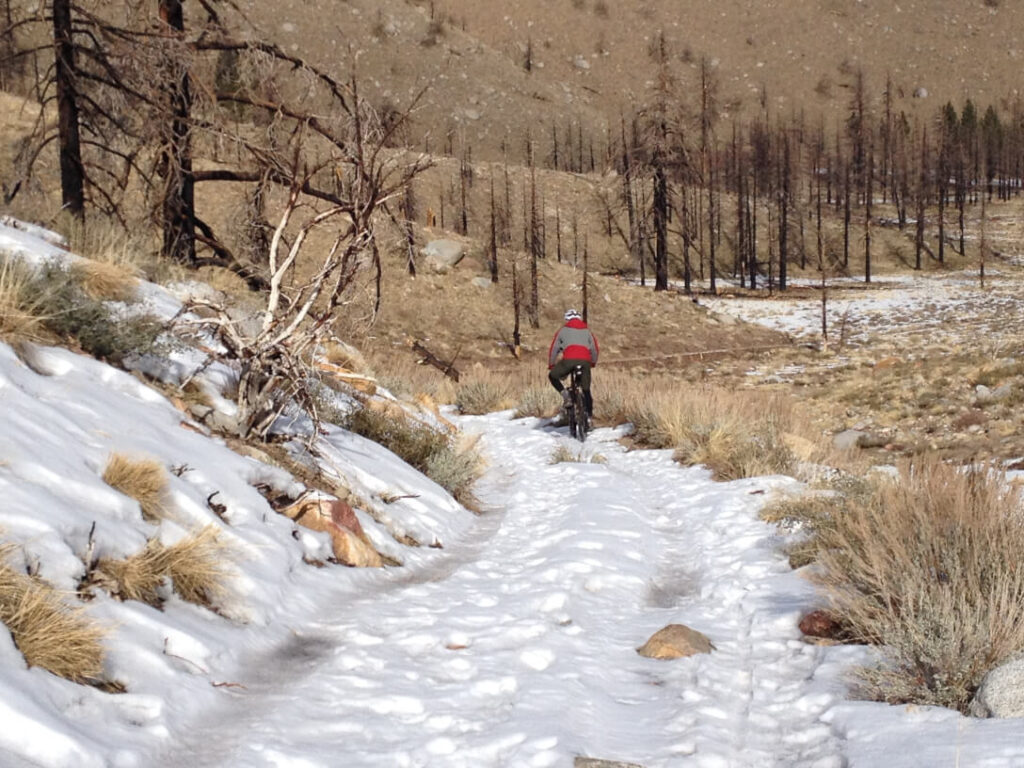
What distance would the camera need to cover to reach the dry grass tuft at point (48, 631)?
284 centimetres

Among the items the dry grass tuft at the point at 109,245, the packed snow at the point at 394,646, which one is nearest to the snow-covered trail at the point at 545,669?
the packed snow at the point at 394,646

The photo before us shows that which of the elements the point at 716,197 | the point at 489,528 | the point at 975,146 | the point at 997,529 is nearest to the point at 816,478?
the point at 489,528

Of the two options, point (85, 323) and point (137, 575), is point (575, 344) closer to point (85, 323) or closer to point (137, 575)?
point (85, 323)

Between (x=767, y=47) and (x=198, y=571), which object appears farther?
(x=767, y=47)

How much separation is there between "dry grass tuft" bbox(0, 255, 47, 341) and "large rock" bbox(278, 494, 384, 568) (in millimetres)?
1855

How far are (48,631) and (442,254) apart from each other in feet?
108

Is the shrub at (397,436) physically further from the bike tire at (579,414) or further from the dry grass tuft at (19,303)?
the bike tire at (579,414)

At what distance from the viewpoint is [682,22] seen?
12500cm

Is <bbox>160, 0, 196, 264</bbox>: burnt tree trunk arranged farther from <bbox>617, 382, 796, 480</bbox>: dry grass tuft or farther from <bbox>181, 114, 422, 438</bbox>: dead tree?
<bbox>617, 382, 796, 480</bbox>: dry grass tuft

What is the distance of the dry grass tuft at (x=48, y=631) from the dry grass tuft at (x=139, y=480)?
112 cm

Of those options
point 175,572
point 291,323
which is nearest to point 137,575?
point 175,572

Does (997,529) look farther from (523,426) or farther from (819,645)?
(523,426)

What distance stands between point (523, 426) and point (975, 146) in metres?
91.5

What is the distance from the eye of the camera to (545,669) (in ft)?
12.7
